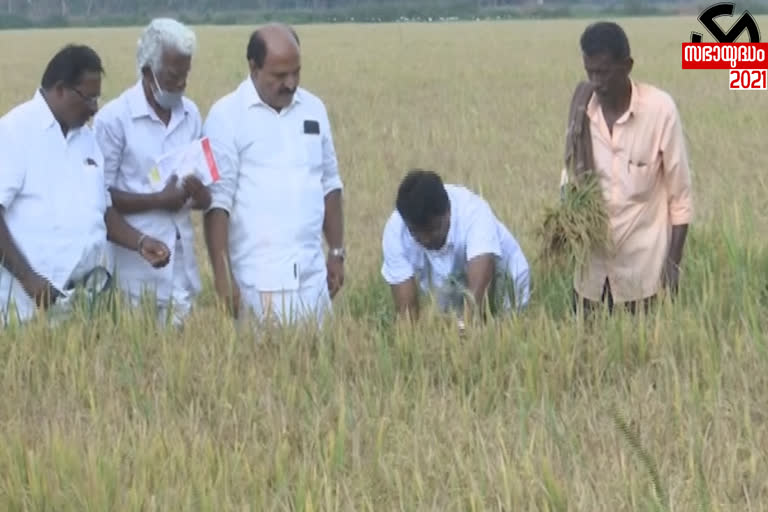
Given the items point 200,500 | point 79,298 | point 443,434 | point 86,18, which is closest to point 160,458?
point 200,500

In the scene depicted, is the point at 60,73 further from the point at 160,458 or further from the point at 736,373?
the point at 736,373

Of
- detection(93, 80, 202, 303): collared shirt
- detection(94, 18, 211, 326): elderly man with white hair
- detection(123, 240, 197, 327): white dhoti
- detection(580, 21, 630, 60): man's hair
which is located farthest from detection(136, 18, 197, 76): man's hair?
detection(580, 21, 630, 60): man's hair

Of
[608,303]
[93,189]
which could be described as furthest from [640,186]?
[93,189]

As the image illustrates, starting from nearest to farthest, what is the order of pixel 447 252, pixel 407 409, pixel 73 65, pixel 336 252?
pixel 407 409, pixel 73 65, pixel 447 252, pixel 336 252

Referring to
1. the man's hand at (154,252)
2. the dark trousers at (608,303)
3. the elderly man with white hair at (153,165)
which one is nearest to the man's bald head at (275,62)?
the elderly man with white hair at (153,165)

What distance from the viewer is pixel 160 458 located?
3.37m

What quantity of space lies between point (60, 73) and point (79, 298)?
768 mm

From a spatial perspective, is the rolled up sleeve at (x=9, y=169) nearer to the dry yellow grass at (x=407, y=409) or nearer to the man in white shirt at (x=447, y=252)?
the dry yellow grass at (x=407, y=409)

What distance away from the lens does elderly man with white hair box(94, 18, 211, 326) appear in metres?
4.77

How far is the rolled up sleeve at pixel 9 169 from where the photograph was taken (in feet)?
14.9

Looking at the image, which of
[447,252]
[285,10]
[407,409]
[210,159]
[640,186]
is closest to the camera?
[407,409]

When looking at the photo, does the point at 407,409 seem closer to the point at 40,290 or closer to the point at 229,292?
the point at 229,292

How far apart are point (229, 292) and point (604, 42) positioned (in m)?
1.57

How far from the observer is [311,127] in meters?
4.98
